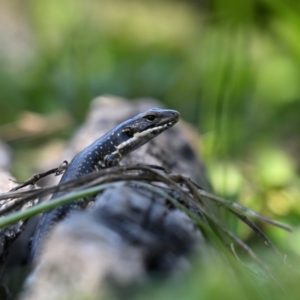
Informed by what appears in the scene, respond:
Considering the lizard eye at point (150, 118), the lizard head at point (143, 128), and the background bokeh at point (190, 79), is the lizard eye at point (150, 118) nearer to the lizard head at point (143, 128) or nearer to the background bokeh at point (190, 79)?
the lizard head at point (143, 128)

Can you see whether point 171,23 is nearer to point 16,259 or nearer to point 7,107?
point 7,107

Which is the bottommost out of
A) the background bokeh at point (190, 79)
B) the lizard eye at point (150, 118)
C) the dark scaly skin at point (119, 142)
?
the dark scaly skin at point (119, 142)

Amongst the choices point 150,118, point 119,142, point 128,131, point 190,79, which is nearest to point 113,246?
point 119,142

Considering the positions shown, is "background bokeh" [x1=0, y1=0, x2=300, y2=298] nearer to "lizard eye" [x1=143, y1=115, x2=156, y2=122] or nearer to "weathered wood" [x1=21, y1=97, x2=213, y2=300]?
"lizard eye" [x1=143, y1=115, x2=156, y2=122]

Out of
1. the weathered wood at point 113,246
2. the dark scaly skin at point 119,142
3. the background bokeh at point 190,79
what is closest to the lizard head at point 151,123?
the dark scaly skin at point 119,142

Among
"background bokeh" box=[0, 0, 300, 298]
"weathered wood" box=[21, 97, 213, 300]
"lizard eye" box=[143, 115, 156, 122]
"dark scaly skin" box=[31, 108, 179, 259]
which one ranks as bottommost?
"weathered wood" box=[21, 97, 213, 300]

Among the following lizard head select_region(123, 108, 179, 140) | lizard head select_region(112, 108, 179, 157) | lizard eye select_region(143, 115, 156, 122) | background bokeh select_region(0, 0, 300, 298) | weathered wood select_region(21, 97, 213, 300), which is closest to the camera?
weathered wood select_region(21, 97, 213, 300)

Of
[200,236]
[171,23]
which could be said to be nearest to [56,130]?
[171,23]

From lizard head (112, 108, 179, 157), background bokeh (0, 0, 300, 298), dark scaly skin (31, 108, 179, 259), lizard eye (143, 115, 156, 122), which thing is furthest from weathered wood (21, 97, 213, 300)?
background bokeh (0, 0, 300, 298)

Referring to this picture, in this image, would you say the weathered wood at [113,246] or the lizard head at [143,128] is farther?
the lizard head at [143,128]
